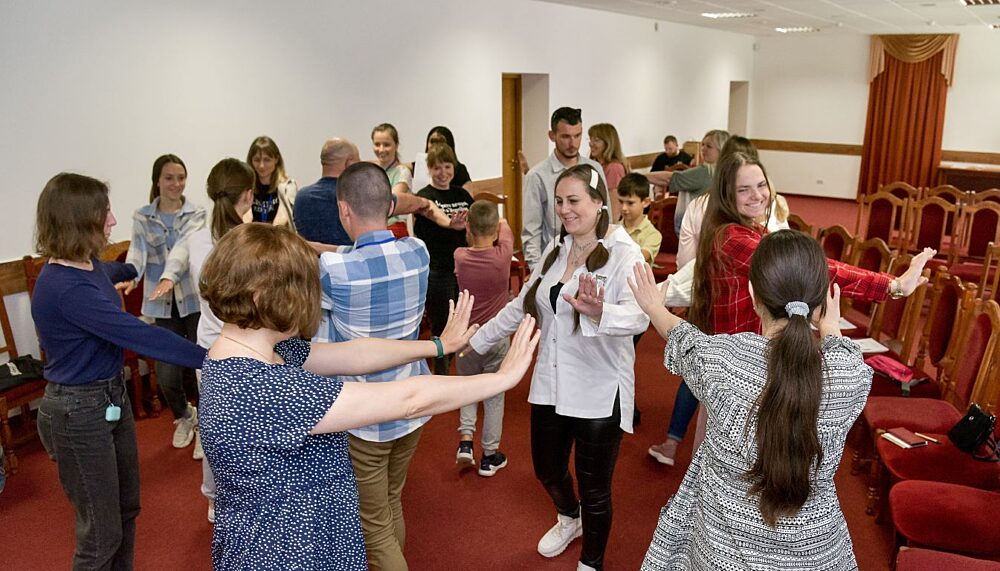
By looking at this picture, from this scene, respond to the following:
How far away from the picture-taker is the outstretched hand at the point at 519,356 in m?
1.60

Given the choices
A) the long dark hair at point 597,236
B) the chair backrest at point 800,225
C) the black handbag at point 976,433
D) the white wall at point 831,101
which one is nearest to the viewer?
the long dark hair at point 597,236

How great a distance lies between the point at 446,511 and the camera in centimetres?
340

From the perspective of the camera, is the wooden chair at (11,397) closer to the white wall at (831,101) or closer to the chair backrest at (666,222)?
the chair backrest at (666,222)

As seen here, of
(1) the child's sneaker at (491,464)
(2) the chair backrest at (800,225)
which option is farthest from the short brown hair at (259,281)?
(2) the chair backrest at (800,225)

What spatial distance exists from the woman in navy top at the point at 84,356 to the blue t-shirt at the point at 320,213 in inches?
43.0

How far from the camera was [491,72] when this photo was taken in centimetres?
777

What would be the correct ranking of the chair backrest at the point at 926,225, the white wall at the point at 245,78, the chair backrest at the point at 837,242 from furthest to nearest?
the chair backrest at the point at 926,225 → the chair backrest at the point at 837,242 → the white wall at the point at 245,78

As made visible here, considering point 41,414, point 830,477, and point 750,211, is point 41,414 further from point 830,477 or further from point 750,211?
point 750,211

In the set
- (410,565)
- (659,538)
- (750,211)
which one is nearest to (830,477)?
(659,538)

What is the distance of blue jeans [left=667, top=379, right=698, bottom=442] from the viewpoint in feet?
12.0

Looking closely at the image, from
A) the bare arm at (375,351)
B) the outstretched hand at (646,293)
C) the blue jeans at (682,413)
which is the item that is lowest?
the blue jeans at (682,413)

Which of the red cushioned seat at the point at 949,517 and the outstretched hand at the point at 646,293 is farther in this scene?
the red cushioned seat at the point at 949,517

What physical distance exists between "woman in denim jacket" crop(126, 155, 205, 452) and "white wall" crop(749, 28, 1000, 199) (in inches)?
490

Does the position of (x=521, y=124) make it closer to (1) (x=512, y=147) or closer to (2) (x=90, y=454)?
(1) (x=512, y=147)
